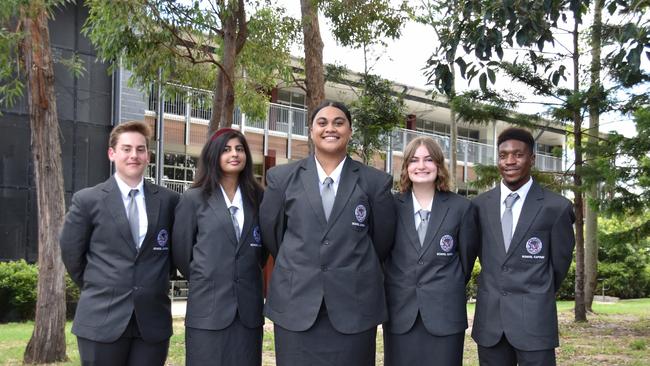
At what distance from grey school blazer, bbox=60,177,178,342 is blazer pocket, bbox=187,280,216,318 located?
0.22m

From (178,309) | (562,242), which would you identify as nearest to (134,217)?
(562,242)

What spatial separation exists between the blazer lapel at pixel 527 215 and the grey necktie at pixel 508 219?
43mm

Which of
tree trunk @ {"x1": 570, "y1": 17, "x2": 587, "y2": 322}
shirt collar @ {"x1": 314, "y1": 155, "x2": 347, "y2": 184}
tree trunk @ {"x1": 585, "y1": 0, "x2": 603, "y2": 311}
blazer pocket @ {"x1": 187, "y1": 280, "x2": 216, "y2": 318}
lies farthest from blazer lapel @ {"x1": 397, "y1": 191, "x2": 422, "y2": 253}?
tree trunk @ {"x1": 570, "y1": 17, "x2": 587, "y2": 322}

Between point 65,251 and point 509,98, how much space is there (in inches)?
416

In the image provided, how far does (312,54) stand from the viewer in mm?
12055

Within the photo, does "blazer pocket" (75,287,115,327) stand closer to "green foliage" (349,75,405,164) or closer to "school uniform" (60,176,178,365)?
"school uniform" (60,176,178,365)

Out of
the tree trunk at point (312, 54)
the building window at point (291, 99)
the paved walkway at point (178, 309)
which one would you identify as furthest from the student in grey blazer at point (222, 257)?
the building window at point (291, 99)

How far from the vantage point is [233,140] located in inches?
217

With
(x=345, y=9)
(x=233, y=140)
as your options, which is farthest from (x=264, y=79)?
(x=233, y=140)

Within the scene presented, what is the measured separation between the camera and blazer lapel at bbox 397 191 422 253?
538cm

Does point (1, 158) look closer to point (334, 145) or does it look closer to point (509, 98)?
point (509, 98)

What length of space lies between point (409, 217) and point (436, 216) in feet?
0.55

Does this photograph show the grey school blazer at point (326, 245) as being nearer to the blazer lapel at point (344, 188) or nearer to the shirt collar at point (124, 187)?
the blazer lapel at point (344, 188)

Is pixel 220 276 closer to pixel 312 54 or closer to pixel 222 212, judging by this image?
pixel 222 212
